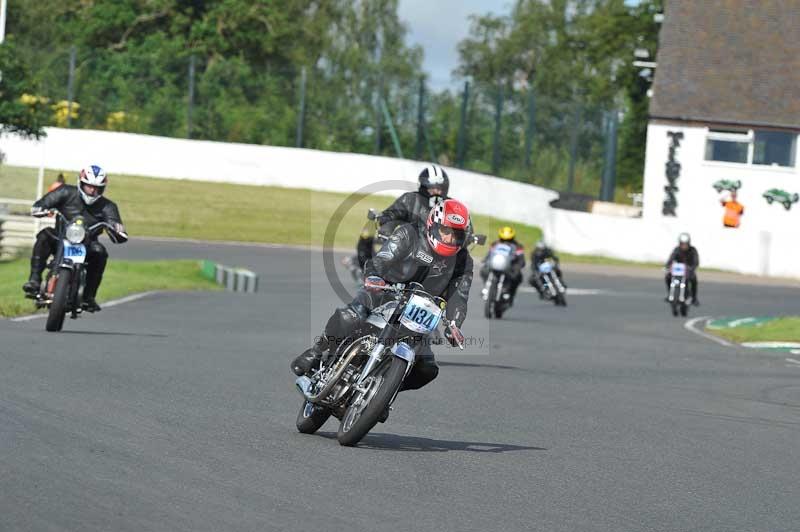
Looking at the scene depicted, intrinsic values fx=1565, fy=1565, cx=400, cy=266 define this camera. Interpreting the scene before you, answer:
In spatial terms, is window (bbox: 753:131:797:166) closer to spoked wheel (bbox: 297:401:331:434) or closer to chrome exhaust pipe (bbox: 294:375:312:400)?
spoked wheel (bbox: 297:401:331:434)

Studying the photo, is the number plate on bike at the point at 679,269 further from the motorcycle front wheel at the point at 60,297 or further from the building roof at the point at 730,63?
the building roof at the point at 730,63

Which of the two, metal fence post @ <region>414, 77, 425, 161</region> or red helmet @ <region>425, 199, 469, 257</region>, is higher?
metal fence post @ <region>414, 77, 425, 161</region>

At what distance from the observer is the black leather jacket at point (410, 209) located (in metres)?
13.6

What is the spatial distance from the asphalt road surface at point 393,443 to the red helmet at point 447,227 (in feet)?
4.02

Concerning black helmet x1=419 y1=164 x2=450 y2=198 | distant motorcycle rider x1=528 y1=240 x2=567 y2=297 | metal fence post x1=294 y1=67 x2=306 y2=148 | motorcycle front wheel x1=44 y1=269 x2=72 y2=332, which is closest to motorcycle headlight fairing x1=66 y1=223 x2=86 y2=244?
motorcycle front wheel x1=44 y1=269 x2=72 y2=332

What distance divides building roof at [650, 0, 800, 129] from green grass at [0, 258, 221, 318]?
2170cm

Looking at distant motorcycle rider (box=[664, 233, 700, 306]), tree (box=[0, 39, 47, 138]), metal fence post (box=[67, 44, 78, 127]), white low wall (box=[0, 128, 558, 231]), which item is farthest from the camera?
metal fence post (box=[67, 44, 78, 127])

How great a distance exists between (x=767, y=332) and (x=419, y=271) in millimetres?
16420

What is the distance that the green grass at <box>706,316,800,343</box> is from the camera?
2395cm

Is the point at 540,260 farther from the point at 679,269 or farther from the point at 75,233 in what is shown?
the point at 75,233

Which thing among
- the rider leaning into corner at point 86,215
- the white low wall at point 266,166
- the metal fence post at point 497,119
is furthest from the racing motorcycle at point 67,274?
the metal fence post at point 497,119

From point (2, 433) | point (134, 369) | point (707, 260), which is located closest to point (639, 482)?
point (2, 433)

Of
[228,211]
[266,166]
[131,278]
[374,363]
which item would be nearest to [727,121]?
[266,166]

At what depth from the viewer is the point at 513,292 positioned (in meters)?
26.8
